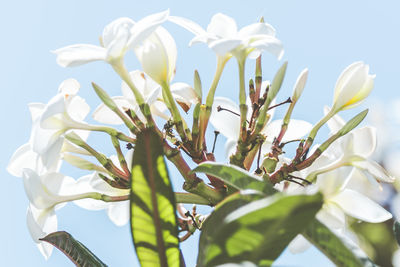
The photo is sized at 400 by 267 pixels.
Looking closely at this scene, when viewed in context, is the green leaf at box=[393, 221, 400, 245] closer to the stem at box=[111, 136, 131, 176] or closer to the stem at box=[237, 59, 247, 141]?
the stem at box=[237, 59, 247, 141]

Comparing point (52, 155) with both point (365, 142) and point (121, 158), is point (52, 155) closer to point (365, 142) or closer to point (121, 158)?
point (121, 158)

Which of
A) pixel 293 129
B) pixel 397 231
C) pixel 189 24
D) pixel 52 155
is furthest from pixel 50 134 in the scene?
pixel 397 231

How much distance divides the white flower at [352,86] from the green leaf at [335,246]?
0.40 meters

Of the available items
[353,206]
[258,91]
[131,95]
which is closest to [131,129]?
[131,95]

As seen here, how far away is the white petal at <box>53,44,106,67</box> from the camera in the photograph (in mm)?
738

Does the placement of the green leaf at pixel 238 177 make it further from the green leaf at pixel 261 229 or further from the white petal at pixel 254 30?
the white petal at pixel 254 30

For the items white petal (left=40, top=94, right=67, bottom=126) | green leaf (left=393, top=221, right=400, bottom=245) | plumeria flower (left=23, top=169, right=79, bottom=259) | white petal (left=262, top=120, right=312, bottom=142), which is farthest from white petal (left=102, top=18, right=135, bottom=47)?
green leaf (left=393, top=221, right=400, bottom=245)

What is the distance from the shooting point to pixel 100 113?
92 centimetres

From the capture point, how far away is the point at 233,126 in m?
0.92

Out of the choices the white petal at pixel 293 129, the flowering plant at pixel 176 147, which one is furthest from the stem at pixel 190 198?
the white petal at pixel 293 129

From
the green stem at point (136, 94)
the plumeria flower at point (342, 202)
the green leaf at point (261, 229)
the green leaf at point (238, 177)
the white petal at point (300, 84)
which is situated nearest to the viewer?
the green leaf at point (261, 229)

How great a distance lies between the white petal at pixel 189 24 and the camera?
0.80 m

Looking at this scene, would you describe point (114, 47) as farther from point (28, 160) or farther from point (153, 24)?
point (28, 160)

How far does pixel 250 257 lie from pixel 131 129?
38cm
